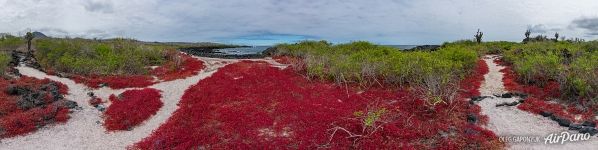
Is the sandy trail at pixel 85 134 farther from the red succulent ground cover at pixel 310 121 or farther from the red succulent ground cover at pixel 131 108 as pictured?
the red succulent ground cover at pixel 310 121

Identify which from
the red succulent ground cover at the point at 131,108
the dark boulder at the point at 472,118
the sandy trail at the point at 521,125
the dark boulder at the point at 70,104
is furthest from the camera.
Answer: the dark boulder at the point at 70,104

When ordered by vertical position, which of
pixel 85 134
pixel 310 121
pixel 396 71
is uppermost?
pixel 396 71

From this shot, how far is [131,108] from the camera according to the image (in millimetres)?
24719

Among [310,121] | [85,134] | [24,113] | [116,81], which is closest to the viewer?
[85,134]

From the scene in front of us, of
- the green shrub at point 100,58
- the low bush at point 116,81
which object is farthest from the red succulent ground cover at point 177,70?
the low bush at point 116,81

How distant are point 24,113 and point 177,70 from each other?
23.2m

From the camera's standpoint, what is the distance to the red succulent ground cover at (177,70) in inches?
1564

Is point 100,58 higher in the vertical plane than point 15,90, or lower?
higher

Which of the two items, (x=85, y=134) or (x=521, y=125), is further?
(x=85, y=134)

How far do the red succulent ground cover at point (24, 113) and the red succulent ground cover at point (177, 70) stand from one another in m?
11.2

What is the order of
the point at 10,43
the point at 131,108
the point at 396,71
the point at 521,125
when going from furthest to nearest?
the point at 10,43 → the point at 396,71 → the point at 131,108 → the point at 521,125

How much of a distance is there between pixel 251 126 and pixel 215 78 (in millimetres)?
17006

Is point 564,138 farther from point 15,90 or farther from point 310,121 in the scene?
point 15,90

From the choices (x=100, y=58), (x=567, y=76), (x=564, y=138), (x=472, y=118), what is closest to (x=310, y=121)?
(x=472, y=118)
